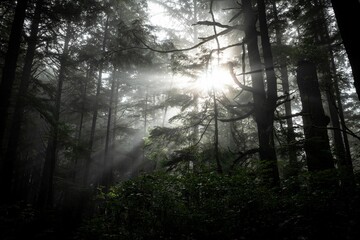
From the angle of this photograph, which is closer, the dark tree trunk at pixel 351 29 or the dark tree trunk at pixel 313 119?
the dark tree trunk at pixel 351 29

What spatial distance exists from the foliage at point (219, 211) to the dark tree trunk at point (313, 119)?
2117 millimetres

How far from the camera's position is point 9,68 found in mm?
8648

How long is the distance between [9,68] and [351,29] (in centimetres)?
970

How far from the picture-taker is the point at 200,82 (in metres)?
11.6

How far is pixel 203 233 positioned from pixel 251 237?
955 mm

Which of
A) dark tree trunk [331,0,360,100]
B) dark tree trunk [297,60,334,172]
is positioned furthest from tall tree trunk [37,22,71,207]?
dark tree trunk [331,0,360,100]

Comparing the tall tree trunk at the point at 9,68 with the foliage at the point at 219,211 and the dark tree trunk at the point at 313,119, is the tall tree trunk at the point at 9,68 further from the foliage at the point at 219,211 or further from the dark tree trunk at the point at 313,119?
the dark tree trunk at the point at 313,119

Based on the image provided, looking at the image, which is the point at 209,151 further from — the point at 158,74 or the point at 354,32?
the point at 158,74

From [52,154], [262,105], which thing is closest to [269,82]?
[262,105]

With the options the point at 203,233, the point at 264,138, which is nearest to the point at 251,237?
the point at 203,233

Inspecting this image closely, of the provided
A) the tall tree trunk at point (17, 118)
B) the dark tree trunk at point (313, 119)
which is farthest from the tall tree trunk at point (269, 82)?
the tall tree trunk at point (17, 118)

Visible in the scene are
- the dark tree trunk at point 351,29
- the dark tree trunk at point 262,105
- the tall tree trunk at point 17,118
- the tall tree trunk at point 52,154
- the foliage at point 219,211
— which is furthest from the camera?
the tall tree trunk at point 52,154

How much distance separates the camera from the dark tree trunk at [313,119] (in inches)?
269

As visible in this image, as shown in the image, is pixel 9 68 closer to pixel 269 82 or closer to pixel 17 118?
pixel 17 118
